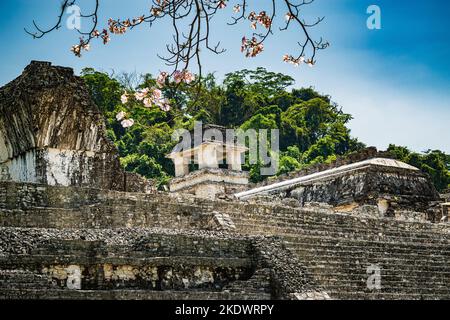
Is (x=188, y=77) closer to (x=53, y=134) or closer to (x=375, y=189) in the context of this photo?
(x=53, y=134)

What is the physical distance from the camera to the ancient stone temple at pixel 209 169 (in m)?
36.6

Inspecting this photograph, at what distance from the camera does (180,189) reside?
3744cm

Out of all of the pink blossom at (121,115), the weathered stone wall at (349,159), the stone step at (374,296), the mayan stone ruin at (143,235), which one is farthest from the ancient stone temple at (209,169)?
the pink blossom at (121,115)

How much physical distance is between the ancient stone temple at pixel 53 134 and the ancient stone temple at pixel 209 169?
16.9 m

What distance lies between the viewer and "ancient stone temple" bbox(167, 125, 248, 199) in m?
36.6

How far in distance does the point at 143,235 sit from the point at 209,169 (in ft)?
73.3

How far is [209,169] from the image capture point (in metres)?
36.8

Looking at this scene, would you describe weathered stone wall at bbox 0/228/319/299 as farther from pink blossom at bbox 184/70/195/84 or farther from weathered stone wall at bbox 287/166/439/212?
weathered stone wall at bbox 287/166/439/212

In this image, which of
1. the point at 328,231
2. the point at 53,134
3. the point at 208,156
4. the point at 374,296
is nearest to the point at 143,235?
the point at 374,296

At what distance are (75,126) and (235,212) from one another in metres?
3.35

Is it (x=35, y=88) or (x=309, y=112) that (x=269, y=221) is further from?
(x=309, y=112)

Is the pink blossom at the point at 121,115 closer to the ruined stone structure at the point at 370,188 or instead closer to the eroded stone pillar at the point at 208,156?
the ruined stone structure at the point at 370,188

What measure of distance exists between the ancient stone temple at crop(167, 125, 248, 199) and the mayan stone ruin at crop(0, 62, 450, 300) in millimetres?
13545
